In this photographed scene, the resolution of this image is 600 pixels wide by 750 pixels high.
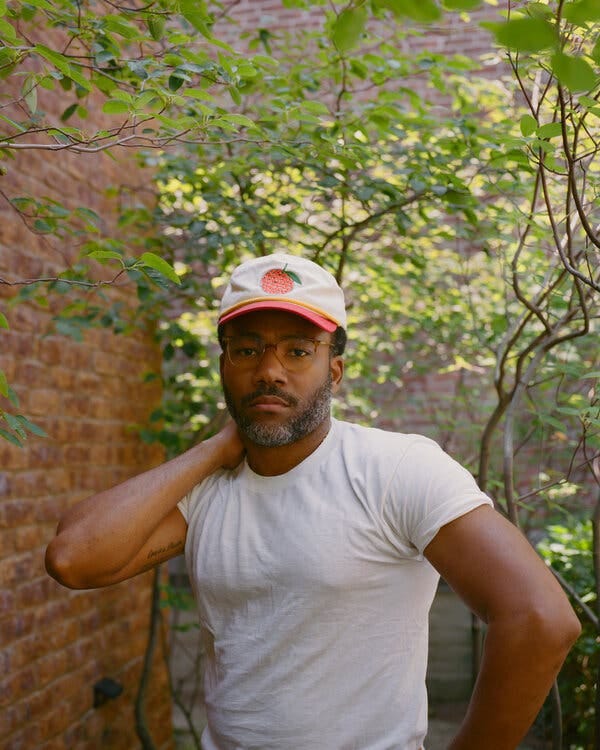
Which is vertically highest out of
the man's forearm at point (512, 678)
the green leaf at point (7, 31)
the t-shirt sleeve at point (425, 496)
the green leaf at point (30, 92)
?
the green leaf at point (7, 31)

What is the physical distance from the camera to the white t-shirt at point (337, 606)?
1.60 meters

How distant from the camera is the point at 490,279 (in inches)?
197

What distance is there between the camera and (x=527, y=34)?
0.87 metres

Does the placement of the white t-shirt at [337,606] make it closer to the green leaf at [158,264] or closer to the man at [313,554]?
the man at [313,554]

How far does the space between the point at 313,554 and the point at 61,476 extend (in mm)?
2150

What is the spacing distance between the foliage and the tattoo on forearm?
2297 mm

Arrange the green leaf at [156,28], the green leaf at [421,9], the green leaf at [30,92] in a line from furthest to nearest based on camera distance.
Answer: the green leaf at [156,28] < the green leaf at [30,92] < the green leaf at [421,9]

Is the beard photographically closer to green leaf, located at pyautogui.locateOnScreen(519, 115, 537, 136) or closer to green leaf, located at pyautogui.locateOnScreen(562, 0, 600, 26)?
green leaf, located at pyautogui.locateOnScreen(519, 115, 537, 136)

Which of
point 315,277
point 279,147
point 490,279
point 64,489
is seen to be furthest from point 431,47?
point 315,277

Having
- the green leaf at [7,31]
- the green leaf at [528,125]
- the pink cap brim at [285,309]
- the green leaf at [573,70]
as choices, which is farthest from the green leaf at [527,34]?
the green leaf at [7,31]

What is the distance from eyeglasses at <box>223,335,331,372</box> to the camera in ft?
6.22

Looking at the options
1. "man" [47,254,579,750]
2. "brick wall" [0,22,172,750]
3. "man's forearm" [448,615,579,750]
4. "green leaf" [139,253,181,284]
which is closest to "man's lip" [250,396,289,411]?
"man" [47,254,579,750]

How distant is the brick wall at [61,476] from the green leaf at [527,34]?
7.14 ft

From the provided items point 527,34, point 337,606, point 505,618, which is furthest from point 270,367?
point 527,34
